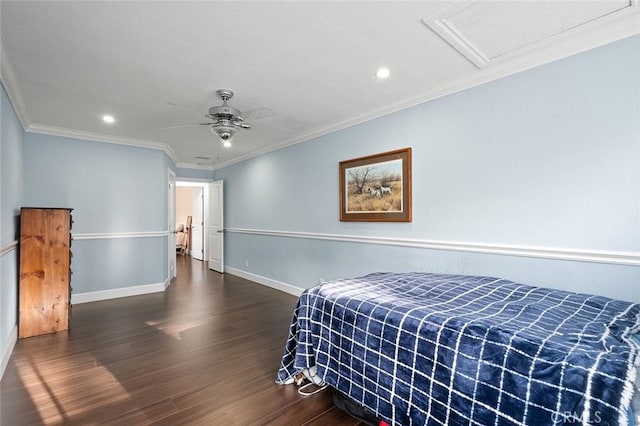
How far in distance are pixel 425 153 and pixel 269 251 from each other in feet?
10.7

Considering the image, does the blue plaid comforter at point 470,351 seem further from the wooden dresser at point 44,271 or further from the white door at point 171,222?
the white door at point 171,222

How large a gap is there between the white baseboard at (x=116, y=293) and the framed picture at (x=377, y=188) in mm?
3425

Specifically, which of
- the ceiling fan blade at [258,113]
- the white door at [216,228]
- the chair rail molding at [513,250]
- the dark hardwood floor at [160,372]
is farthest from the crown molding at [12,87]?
the chair rail molding at [513,250]

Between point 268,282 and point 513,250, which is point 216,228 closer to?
point 268,282

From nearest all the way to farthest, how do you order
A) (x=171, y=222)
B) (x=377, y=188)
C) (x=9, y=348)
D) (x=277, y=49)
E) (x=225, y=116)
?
(x=277, y=49), (x=9, y=348), (x=225, y=116), (x=377, y=188), (x=171, y=222)

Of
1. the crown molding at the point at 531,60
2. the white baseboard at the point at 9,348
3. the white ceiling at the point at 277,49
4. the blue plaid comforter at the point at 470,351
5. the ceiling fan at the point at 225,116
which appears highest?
the white ceiling at the point at 277,49

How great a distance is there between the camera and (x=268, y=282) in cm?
528

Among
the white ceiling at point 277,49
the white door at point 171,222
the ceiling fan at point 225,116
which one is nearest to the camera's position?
the white ceiling at point 277,49

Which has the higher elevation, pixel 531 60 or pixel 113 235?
pixel 531 60

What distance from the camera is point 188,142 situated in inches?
194

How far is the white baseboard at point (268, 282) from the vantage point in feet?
15.5

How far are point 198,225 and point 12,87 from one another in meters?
6.13

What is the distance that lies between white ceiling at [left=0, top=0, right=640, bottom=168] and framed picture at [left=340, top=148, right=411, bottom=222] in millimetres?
584

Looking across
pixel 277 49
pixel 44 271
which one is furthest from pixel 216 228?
pixel 277 49
